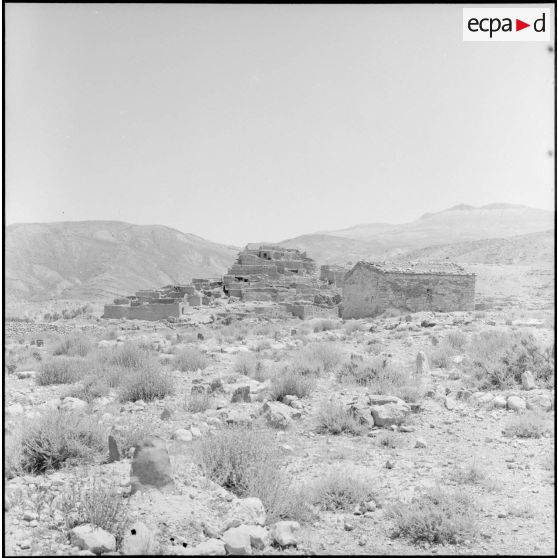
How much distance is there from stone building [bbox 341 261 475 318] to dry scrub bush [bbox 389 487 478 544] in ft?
46.6

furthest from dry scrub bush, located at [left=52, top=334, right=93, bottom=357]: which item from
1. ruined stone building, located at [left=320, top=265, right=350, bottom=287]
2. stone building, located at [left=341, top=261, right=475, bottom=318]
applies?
ruined stone building, located at [left=320, top=265, right=350, bottom=287]

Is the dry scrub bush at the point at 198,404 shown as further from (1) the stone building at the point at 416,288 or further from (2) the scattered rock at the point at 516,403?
(1) the stone building at the point at 416,288

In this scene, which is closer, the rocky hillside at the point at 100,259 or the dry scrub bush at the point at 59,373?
the dry scrub bush at the point at 59,373

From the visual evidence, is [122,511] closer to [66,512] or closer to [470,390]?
[66,512]

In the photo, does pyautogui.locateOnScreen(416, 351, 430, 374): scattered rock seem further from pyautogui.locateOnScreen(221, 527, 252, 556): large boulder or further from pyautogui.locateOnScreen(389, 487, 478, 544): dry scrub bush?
pyautogui.locateOnScreen(221, 527, 252, 556): large boulder

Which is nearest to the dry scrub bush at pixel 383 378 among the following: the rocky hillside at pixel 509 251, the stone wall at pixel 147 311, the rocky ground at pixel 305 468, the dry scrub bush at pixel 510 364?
the rocky ground at pixel 305 468

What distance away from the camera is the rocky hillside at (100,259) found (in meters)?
57.0

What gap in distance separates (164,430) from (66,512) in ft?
7.32

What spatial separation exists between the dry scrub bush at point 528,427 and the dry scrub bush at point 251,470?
2.39m

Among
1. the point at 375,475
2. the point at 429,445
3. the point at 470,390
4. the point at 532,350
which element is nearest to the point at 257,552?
the point at 375,475

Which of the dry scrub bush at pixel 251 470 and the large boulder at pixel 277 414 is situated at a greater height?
the dry scrub bush at pixel 251 470

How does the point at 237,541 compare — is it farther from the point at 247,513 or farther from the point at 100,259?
the point at 100,259

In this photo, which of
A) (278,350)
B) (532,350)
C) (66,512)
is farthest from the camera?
Result: (278,350)

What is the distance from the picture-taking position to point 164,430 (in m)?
5.71
